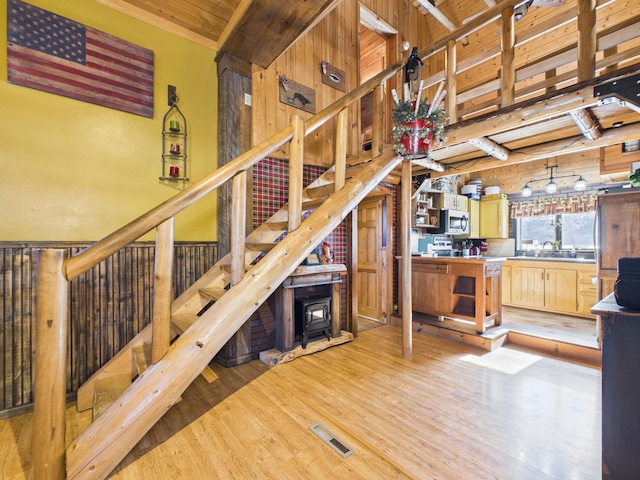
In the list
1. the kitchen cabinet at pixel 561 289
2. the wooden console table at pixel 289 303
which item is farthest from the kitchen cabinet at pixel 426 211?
Result: the wooden console table at pixel 289 303

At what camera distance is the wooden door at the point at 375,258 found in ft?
15.5

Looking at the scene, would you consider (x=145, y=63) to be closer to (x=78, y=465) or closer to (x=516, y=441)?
(x=78, y=465)

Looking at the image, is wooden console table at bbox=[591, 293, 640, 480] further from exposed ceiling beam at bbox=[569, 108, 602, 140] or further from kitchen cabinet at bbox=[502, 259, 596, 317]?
kitchen cabinet at bbox=[502, 259, 596, 317]

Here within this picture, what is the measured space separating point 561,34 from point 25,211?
7.70 m

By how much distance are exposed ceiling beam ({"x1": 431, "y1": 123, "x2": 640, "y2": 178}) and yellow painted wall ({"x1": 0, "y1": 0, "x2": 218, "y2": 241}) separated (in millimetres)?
3572

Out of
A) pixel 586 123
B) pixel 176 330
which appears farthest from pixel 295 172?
pixel 586 123

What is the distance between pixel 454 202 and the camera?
238 inches

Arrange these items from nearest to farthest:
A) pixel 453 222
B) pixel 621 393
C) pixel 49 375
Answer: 1. pixel 621 393
2. pixel 49 375
3. pixel 453 222

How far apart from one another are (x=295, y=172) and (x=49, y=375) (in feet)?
6.20

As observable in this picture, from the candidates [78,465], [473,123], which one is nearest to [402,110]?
[473,123]

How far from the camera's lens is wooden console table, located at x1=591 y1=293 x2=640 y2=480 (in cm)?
128

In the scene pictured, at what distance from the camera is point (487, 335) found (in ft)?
11.8

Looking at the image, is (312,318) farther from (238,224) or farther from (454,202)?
(454,202)

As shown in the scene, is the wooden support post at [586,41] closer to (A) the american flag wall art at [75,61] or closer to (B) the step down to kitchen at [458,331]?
(B) the step down to kitchen at [458,331]
